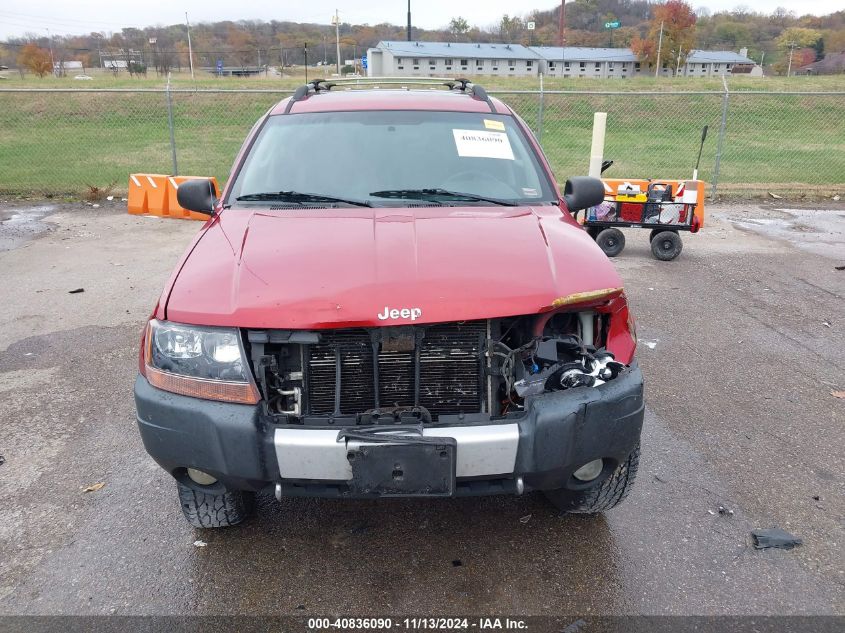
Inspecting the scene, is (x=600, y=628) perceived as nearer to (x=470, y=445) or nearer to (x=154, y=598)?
(x=470, y=445)

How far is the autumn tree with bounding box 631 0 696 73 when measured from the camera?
6562cm

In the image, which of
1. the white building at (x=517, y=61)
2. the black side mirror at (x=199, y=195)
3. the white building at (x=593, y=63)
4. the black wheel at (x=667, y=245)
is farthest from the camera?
the white building at (x=593, y=63)

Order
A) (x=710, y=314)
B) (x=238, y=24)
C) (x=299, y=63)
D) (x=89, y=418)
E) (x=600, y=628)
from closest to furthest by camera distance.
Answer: (x=600, y=628)
(x=89, y=418)
(x=710, y=314)
(x=299, y=63)
(x=238, y=24)

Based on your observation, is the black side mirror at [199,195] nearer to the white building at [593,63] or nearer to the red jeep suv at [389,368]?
the red jeep suv at [389,368]

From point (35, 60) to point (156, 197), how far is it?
1995 inches

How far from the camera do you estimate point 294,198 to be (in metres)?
3.29

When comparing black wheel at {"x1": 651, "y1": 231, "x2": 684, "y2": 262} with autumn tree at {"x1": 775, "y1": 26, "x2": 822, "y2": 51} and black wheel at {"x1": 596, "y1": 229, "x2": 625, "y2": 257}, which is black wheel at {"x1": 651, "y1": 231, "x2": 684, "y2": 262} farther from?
autumn tree at {"x1": 775, "y1": 26, "x2": 822, "y2": 51}

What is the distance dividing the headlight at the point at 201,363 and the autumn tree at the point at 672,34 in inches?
2830

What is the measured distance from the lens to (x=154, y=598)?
256 cm

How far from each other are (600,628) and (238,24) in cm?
6929

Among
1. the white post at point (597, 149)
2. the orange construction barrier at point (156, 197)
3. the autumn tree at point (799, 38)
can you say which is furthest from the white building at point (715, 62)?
the orange construction barrier at point (156, 197)

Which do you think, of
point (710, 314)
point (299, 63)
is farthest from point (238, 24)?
point (710, 314)

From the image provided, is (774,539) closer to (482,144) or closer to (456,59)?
(482,144)

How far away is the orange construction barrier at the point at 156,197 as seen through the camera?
10234 mm
